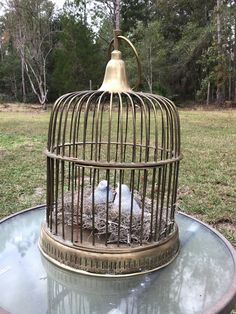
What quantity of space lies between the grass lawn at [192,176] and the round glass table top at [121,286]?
1.25m

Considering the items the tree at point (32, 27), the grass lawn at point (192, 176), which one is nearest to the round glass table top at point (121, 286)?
the grass lawn at point (192, 176)

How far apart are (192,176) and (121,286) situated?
9.91 feet

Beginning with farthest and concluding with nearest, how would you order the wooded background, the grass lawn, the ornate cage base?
the wooded background → the grass lawn → the ornate cage base

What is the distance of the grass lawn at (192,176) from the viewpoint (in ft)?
10.8

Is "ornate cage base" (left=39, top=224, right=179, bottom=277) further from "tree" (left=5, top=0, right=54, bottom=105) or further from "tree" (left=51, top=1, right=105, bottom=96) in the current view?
"tree" (left=51, top=1, right=105, bottom=96)

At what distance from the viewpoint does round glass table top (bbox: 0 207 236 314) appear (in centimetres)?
129

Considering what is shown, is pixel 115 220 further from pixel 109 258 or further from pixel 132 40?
pixel 132 40

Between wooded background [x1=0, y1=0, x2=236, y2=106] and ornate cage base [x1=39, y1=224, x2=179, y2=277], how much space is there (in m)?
13.2

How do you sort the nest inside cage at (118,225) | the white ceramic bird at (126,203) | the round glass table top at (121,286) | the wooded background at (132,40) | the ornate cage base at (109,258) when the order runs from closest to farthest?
the round glass table top at (121,286) → the ornate cage base at (109,258) → the nest inside cage at (118,225) → the white ceramic bird at (126,203) → the wooded background at (132,40)

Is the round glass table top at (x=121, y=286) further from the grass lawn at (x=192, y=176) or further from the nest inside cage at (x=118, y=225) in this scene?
the grass lawn at (x=192, y=176)

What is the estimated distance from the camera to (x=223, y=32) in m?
14.7

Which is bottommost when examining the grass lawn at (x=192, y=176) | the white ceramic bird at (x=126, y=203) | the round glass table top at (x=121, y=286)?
the grass lawn at (x=192, y=176)

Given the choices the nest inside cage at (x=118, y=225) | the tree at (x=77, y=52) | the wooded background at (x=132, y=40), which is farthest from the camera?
the tree at (x=77, y=52)

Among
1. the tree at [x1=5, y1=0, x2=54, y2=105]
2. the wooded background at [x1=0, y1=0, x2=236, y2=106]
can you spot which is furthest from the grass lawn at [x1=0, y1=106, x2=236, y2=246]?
the tree at [x1=5, y1=0, x2=54, y2=105]
